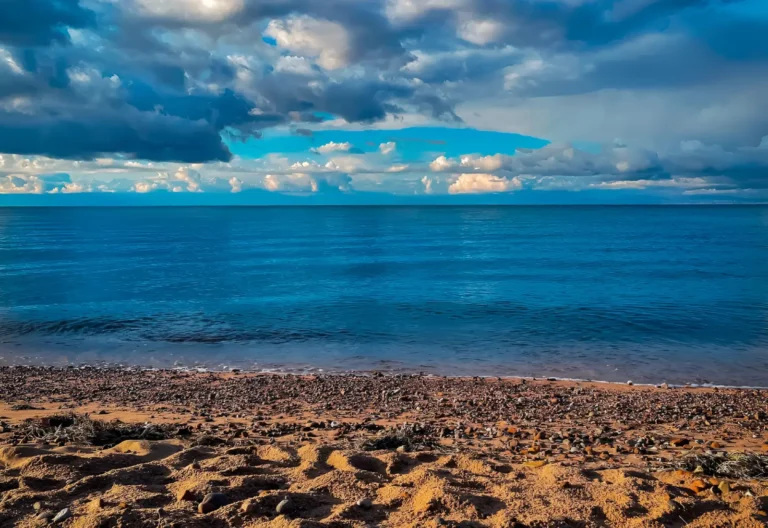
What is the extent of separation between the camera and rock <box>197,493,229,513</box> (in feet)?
19.3

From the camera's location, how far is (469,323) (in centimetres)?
2683

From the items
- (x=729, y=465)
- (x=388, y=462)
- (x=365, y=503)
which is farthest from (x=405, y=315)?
(x=365, y=503)

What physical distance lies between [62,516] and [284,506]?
2280 mm

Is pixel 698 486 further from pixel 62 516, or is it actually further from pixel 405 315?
pixel 405 315

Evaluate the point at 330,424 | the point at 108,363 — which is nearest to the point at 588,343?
the point at 330,424

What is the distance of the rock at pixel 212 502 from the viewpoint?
587 centimetres

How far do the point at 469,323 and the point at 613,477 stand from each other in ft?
65.4

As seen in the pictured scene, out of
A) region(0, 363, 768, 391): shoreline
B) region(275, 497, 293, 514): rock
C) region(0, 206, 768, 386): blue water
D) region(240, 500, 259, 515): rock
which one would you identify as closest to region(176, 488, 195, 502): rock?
region(240, 500, 259, 515): rock

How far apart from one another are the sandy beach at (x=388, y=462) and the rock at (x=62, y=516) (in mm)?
15

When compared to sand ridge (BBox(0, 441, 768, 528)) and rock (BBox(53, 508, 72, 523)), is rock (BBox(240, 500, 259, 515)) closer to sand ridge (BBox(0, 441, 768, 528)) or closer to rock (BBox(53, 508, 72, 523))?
sand ridge (BBox(0, 441, 768, 528))

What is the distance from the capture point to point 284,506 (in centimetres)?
595

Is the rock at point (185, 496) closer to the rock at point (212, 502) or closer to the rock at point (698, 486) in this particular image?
the rock at point (212, 502)

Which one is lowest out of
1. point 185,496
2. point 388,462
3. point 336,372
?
point 336,372

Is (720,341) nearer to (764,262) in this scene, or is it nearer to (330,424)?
(330,424)
